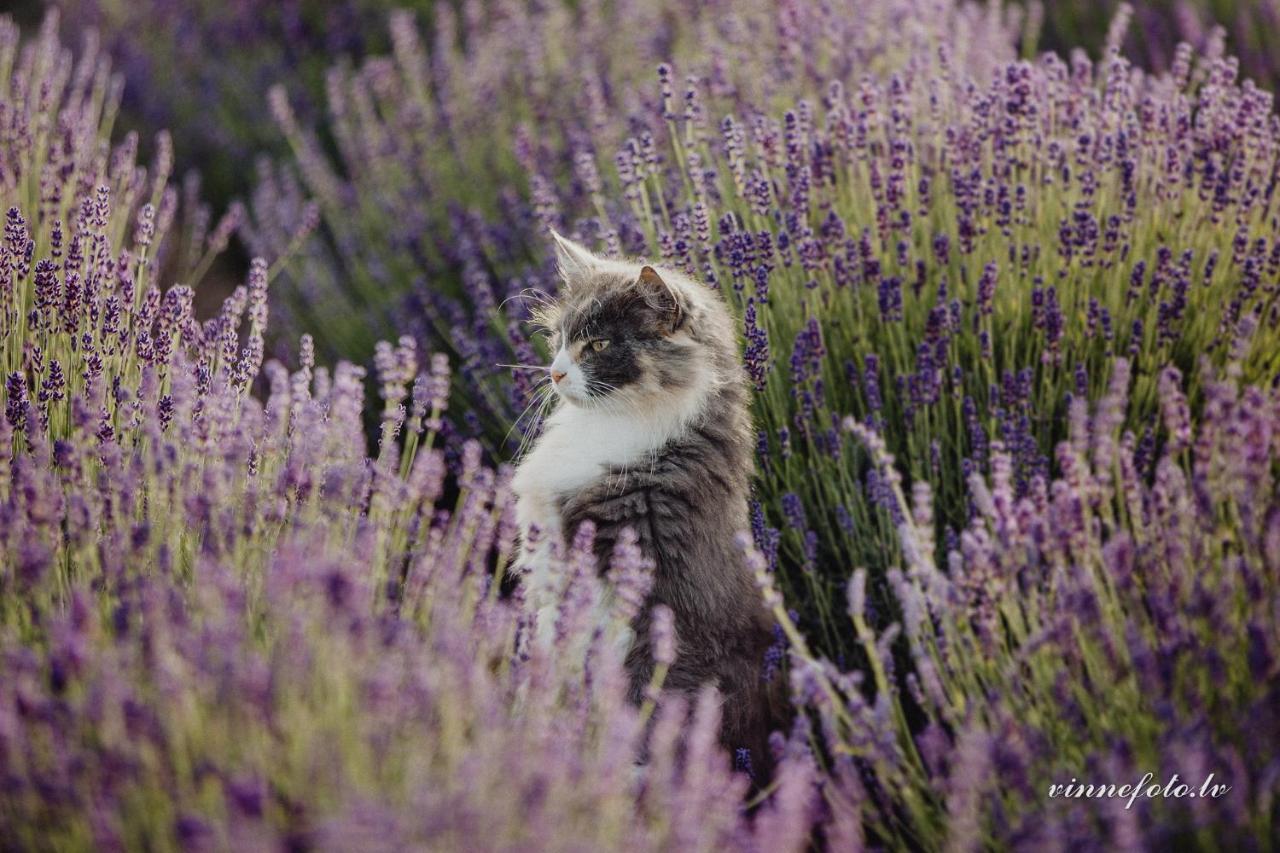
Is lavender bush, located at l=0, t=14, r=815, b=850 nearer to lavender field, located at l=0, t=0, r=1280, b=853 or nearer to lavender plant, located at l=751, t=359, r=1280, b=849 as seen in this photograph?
lavender field, located at l=0, t=0, r=1280, b=853

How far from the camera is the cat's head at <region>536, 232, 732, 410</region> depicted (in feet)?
7.79

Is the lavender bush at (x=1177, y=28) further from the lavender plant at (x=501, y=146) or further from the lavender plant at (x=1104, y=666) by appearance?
the lavender plant at (x=1104, y=666)

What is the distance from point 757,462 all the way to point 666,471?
1.74ft

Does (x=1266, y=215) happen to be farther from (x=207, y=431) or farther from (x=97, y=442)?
(x=97, y=442)

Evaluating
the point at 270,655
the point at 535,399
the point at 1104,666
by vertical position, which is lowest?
the point at 270,655

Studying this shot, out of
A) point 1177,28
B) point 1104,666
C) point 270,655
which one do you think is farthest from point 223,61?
point 1104,666

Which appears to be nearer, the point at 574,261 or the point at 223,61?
the point at 574,261

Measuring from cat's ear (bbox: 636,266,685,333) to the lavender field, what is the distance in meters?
0.23

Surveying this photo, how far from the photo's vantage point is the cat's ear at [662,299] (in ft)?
7.60

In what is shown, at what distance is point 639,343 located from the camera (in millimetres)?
2410

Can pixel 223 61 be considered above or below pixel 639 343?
above

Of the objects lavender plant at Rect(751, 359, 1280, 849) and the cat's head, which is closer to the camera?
lavender plant at Rect(751, 359, 1280, 849)

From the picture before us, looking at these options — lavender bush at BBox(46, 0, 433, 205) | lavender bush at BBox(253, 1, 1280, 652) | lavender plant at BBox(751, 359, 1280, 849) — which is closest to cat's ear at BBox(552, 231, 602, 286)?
lavender bush at BBox(253, 1, 1280, 652)

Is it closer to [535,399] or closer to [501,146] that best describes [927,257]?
[535,399]
